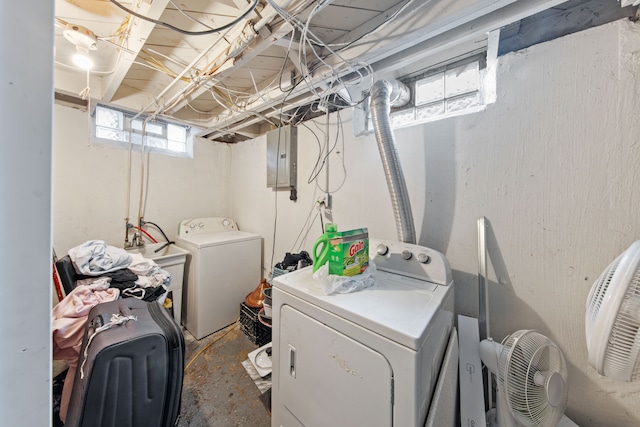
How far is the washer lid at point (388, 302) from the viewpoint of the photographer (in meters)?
0.68

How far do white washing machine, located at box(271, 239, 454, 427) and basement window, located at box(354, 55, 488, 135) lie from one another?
2.89ft

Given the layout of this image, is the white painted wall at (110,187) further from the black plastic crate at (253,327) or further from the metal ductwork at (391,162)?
the metal ductwork at (391,162)

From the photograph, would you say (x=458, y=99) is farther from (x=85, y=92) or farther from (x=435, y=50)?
(x=85, y=92)

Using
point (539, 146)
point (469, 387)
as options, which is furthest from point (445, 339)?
point (539, 146)

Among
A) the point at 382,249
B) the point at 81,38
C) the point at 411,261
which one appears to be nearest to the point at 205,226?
the point at 81,38

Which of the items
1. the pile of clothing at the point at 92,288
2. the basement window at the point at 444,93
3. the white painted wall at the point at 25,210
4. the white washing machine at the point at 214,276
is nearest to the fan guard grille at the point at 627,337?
the basement window at the point at 444,93

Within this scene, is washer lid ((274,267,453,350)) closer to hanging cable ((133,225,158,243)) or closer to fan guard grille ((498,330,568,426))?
fan guard grille ((498,330,568,426))

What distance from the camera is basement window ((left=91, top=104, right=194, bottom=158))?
1.99 m

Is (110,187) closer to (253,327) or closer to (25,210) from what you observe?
(253,327)

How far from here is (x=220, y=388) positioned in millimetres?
1492

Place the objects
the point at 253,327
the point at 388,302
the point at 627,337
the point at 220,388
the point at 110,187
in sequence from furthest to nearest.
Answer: the point at 110,187 → the point at 253,327 → the point at 220,388 → the point at 388,302 → the point at 627,337

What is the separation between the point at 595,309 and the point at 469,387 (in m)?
0.57

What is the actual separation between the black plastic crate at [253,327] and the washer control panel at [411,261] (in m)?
1.21

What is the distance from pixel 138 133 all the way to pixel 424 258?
282 centimetres
